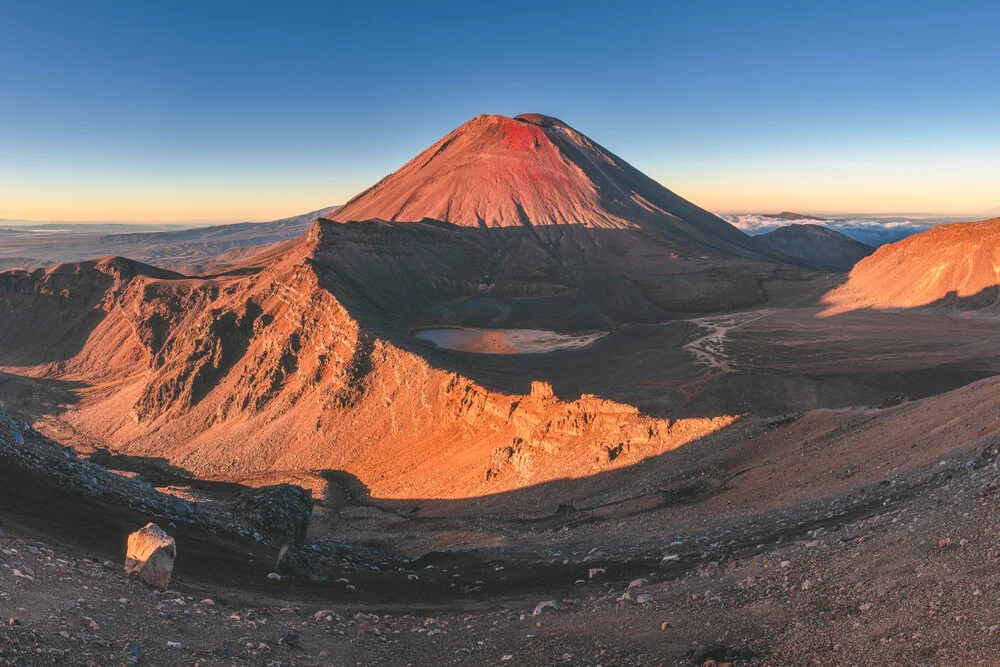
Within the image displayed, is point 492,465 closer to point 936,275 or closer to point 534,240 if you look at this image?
point 936,275

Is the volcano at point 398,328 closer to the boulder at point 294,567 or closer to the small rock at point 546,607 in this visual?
the boulder at point 294,567

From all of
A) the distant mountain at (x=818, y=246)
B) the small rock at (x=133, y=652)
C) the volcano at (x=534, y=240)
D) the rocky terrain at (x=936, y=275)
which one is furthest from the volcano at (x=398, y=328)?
the distant mountain at (x=818, y=246)

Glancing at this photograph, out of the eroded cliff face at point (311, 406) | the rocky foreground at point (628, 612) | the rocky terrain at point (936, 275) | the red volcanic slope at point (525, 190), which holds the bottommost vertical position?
the eroded cliff face at point (311, 406)

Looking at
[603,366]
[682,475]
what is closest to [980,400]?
[682,475]

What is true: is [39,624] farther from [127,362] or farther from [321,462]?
[127,362]

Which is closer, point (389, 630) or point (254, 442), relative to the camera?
point (389, 630)

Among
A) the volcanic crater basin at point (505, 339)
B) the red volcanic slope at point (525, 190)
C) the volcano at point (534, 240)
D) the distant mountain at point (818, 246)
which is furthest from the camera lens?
the distant mountain at point (818, 246)
